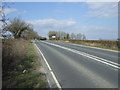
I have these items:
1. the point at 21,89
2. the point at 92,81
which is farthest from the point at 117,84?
the point at 21,89

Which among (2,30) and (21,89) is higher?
(2,30)

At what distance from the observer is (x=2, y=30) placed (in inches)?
401

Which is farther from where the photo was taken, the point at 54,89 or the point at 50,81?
the point at 50,81

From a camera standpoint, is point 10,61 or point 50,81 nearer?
point 50,81

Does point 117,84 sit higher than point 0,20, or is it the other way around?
point 0,20

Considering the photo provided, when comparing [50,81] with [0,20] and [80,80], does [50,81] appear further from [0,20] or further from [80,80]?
[0,20]

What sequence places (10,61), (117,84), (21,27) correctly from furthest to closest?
(21,27) < (10,61) < (117,84)

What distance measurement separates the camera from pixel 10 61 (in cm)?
1048

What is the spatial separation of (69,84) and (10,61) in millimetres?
5510

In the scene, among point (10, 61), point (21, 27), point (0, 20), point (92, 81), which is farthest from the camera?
point (21, 27)

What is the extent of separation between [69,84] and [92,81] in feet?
3.44

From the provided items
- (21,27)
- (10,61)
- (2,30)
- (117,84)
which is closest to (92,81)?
(117,84)

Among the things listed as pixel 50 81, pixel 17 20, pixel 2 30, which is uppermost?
pixel 17 20

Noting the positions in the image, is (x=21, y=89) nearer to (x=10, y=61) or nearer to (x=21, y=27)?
(x=10, y=61)
